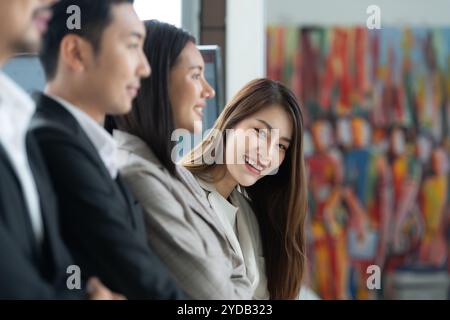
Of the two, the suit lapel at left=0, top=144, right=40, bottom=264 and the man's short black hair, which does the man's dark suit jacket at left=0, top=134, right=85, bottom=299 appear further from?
the man's short black hair

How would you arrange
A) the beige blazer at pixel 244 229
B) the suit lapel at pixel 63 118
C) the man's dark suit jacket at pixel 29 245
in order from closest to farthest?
the man's dark suit jacket at pixel 29 245 < the suit lapel at pixel 63 118 < the beige blazer at pixel 244 229

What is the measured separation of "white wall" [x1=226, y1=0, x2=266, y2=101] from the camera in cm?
208

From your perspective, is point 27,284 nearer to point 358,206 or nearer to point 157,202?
point 157,202

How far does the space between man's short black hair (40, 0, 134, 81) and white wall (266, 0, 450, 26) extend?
1249mm

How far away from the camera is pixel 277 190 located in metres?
1.43

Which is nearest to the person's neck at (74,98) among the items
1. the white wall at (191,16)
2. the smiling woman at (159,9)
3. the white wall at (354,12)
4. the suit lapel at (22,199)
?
the suit lapel at (22,199)

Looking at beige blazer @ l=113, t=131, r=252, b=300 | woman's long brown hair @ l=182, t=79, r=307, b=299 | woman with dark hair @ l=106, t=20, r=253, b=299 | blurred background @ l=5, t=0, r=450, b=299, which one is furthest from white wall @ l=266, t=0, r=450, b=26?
beige blazer @ l=113, t=131, r=252, b=300

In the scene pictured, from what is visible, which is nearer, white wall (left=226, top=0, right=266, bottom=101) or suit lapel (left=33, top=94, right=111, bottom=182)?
suit lapel (left=33, top=94, right=111, bottom=182)

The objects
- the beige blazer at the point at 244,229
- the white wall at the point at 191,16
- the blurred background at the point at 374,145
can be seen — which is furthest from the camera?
the blurred background at the point at 374,145

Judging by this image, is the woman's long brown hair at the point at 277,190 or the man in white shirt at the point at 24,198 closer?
the man in white shirt at the point at 24,198

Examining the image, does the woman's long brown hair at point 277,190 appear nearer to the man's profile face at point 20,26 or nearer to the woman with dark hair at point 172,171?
the woman with dark hair at point 172,171

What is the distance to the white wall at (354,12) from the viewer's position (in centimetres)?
217

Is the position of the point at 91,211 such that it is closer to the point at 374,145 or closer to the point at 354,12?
the point at 354,12

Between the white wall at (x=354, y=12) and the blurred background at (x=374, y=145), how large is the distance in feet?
0.05
